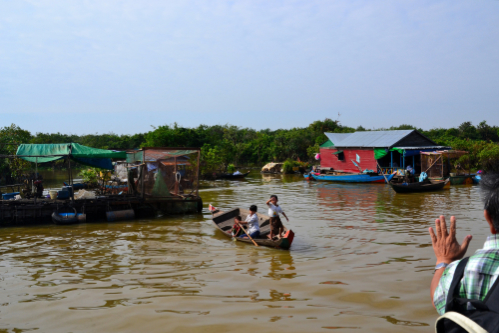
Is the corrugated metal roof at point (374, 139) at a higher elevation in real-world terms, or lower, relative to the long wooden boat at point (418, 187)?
higher

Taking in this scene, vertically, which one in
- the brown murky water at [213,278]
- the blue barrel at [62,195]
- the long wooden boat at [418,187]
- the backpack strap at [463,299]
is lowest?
the brown murky water at [213,278]

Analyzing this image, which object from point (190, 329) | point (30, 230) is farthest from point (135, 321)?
point (30, 230)

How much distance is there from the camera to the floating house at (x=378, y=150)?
94.2ft

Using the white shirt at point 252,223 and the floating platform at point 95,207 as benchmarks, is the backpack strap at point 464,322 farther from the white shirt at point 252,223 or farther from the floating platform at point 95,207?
the floating platform at point 95,207

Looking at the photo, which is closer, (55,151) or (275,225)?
(275,225)

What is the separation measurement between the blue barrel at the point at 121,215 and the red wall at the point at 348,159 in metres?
20.8

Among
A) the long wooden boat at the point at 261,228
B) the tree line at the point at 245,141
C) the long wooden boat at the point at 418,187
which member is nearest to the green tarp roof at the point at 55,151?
the long wooden boat at the point at 261,228

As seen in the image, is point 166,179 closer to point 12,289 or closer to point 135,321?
point 12,289

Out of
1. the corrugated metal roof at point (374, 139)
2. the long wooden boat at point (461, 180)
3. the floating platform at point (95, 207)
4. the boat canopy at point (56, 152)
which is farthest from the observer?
the corrugated metal roof at point (374, 139)

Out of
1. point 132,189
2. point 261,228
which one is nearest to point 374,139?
point 132,189

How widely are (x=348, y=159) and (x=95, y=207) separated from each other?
74.8 feet

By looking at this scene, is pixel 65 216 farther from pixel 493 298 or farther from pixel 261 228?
pixel 493 298

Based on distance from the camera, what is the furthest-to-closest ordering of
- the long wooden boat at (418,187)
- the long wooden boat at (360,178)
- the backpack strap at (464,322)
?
the long wooden boat at (360,178), the long wooden boat at (418,187), the backpack strap at (464,322)

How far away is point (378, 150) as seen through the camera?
96.9 feet
